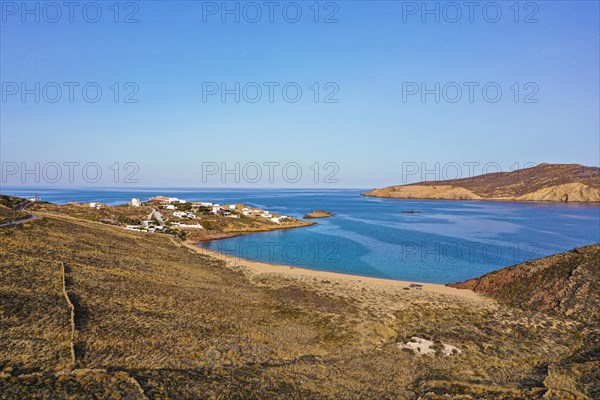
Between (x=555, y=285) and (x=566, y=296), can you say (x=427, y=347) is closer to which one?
(x=566, y=296)

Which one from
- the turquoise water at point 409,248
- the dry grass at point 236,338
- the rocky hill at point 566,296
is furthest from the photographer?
the turquoise water at point 409,248

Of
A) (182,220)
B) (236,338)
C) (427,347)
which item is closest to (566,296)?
(427,347)

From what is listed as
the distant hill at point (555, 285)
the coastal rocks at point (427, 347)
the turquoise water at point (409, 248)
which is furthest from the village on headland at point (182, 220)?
the coastal rocks at point (427, 347)

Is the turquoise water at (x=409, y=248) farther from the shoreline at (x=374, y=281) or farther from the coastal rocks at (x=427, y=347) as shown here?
the coastal rocks at (x=427, y=347)

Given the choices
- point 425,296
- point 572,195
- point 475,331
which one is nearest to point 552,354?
point 475,331

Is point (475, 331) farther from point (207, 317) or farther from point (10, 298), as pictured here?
point (10, 298)

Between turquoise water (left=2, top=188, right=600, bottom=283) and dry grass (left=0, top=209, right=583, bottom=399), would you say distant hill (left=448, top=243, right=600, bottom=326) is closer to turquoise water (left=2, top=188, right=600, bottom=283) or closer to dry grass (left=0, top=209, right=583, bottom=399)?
dry grass (left=0, top=209, right=583, bottom=399)
